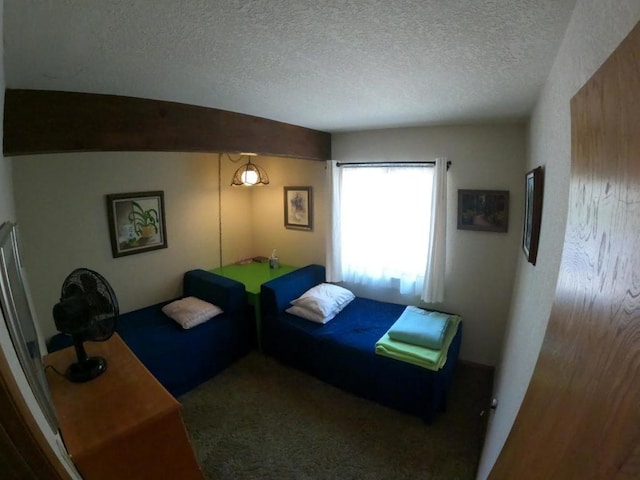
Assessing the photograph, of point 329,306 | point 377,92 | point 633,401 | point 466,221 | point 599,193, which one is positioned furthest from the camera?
point 329,306

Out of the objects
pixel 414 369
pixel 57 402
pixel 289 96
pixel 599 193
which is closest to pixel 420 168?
pixel 289 96

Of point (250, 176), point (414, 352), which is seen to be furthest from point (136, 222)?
point (414, 352)

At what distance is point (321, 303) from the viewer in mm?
2920

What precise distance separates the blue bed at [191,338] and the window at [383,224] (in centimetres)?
121

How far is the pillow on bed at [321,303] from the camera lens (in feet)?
9.40

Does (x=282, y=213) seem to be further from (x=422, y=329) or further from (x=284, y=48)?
(x=284, y=48)

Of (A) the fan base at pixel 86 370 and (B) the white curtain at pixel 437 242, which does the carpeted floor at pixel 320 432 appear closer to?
(B) the white curtain at pixel 437 242

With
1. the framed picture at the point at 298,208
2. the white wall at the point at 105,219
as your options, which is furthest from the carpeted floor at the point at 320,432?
the framed picture at the point at 298,208

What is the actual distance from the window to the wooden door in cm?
211

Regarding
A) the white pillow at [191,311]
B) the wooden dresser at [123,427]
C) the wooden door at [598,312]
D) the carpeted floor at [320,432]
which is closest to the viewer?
the wooden door at [598,312]

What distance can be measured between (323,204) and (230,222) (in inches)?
52.5

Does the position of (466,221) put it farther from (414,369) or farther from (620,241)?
(620,241)

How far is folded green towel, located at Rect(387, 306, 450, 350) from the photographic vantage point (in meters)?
2.32

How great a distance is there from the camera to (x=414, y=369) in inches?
86.9
